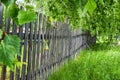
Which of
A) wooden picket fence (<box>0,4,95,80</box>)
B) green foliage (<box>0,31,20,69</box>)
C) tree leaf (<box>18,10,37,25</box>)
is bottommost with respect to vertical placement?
wooden picket fence (<box>0,4,95,80</box>)

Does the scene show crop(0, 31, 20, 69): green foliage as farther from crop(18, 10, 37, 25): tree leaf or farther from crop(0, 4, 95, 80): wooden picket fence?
crop(0, 4, 95, 80): wooden picket fence

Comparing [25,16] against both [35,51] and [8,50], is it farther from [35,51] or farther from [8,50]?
[35,51]

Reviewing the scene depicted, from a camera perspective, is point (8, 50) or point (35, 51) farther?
point (35, 51)

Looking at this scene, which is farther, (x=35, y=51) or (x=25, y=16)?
(x=35, y=51)

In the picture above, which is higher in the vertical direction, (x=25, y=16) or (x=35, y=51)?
(x=25, y=16)

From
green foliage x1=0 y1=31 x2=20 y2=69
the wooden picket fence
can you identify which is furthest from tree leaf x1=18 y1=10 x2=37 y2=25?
the wooden picket fence

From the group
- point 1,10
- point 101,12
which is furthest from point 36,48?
point 101,12

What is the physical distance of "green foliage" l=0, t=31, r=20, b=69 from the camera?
2.64ft

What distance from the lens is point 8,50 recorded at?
0.82 m

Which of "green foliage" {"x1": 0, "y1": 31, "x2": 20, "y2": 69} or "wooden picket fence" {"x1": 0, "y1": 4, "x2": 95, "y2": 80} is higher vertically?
"green foliage" {"x1": 0, "y1": 31, "x2": 20, "y2": 69}

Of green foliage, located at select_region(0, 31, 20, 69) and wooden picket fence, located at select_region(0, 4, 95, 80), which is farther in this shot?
wooden picket fence, located at select_region(0, 4, 95, 80)

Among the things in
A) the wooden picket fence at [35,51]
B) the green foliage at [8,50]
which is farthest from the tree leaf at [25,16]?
the wooden picket fence at [35,51]

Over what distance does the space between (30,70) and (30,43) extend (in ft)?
1.38

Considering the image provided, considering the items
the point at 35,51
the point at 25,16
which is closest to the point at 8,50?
the point at 25,16
